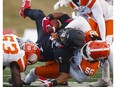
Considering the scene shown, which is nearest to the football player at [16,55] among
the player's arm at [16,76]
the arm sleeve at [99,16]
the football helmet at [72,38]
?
the player's arm at [16,76]

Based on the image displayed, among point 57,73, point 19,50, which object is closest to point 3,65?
point 19,50

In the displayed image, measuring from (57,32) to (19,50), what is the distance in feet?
0.47

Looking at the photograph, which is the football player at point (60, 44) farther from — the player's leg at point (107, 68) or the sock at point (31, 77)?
the player's leg at point (107, 68)

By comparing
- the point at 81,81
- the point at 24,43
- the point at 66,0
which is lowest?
the point at 81,81

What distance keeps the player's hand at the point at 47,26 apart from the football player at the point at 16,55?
88 millimetres

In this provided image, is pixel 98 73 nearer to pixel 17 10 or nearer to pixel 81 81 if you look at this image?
pixel 81 81

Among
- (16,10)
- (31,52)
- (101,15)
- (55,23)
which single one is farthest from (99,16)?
(16,10)

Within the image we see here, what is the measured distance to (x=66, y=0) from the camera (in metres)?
1.67

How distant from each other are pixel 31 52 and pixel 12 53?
2.8 inches

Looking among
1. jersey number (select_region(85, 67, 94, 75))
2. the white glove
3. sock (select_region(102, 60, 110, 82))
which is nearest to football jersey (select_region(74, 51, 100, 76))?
jersey number (select_region(85, 67, 94, 75))

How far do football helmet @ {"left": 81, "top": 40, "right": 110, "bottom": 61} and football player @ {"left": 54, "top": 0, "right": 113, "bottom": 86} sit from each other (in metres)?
0.09

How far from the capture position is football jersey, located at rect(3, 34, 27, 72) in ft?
5.02

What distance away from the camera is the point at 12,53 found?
1.53 m

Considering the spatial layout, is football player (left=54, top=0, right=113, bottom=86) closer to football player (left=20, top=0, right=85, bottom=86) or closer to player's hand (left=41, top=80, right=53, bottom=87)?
football player (left=20, top=0, right=85, bottom=86)
